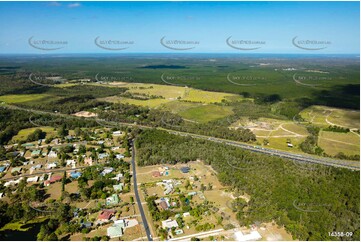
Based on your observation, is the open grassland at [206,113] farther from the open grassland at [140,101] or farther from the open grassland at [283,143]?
the open grassland at [283,143]

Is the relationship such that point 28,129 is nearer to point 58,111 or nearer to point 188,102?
point 58,111

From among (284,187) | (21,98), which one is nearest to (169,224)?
Answer: (284,187)

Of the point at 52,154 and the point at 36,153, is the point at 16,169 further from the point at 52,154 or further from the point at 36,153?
the point at 52,154

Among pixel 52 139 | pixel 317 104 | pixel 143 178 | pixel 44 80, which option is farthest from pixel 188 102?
pixel 44 80

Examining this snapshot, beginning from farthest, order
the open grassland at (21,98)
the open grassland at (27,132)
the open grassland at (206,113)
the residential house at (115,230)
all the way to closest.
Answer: the open grassland at (21,98) < the open grassland at (206,113) < the open grassland at (27,132) < the residential house at (115,230)

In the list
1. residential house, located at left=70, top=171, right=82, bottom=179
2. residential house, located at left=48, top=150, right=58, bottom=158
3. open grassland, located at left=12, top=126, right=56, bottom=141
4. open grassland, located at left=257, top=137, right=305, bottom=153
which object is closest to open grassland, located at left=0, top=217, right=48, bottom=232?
residential house, located at left=70, top=171, right=82, bottom=179

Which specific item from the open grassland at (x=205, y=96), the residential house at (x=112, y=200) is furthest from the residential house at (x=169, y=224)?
the open grassland at (x=205, y=96)
